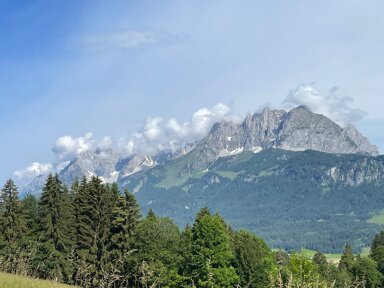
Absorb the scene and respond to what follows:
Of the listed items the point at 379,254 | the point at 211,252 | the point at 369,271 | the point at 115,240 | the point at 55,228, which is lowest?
the point at 211,252

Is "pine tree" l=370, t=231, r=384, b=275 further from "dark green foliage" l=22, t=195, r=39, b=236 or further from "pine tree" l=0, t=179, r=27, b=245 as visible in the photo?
"pine tree" l=0, t=179, r=27, b=245

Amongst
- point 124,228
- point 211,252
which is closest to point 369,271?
point 211,252

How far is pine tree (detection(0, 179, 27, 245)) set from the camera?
56.4 m

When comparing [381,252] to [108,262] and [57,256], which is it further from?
[57,256]

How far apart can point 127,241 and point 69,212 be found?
7.81 metres

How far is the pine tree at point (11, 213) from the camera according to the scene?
185 feet

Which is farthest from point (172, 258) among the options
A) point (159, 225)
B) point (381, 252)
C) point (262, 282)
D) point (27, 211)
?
point (381, 252)

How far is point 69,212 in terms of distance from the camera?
58281mm

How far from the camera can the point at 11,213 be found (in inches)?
2229

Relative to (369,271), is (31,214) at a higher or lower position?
lower

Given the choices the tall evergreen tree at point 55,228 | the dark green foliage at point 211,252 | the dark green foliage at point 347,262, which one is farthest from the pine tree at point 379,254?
the tall evergreen tree at point 55,228

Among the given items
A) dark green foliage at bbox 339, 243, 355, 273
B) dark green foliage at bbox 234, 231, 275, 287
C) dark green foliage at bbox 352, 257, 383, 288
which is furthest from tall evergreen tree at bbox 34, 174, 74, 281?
dark green foliage at bbox 339, 243, 355, 273

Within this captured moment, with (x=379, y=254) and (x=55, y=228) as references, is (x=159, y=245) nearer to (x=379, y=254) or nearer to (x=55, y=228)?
(x=55, y=228)

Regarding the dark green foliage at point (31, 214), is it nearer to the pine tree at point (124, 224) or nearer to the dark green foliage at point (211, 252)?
the pine tree at point (124, 224)
